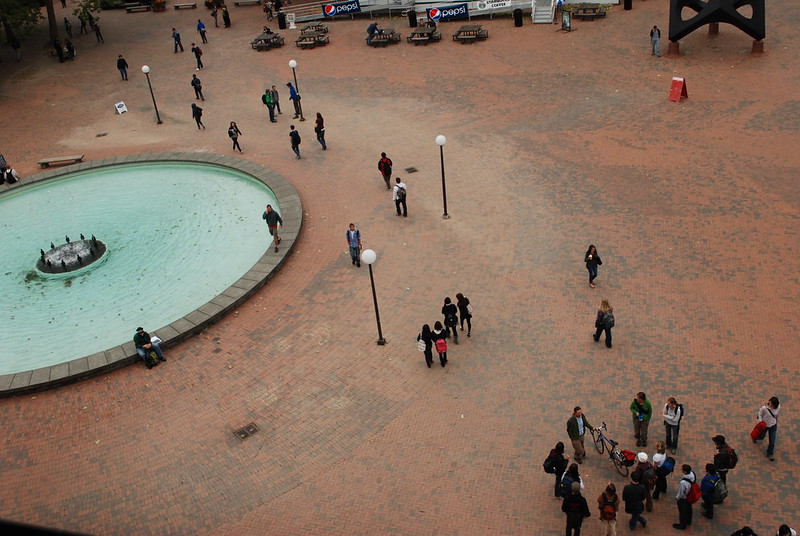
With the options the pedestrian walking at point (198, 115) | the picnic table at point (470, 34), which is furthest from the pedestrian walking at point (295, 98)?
the picnic table at point (470, 34)

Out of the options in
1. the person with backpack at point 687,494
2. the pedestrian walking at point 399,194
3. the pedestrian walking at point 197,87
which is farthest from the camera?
the pedestrian walking at point 197,87

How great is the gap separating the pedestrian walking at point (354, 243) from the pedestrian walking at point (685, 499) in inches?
389

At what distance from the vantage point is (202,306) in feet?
56.1

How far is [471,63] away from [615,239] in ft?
53.9

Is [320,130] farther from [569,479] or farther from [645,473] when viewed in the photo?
[645,473]

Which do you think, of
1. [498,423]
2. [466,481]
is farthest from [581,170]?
[466,481]

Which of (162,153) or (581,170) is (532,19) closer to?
(581,170)

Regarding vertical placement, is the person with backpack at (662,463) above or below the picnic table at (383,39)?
below

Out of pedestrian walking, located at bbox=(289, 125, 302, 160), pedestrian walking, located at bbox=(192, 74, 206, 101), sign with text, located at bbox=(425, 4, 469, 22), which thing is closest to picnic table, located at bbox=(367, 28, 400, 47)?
sign with text, located at bbox=(425, 4, 469, 22)

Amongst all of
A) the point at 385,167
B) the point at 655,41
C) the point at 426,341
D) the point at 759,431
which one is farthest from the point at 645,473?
the point at 655,41

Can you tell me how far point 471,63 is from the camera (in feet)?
106

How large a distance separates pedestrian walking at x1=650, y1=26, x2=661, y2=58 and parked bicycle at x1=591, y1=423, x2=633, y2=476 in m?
22.4

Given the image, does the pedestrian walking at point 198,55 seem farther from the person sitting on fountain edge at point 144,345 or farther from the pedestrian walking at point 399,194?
the person sitting on fountain edge at point 144,345

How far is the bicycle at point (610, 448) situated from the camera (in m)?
11.9
